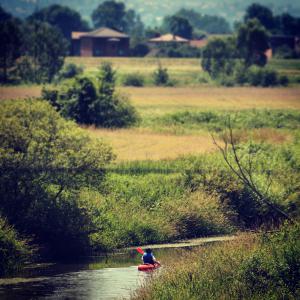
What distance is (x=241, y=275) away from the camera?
28328mm

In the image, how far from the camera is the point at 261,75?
11175 cm

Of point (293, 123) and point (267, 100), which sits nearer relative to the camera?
point (293, 123)

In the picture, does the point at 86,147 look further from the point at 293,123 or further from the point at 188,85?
the point at 188,85

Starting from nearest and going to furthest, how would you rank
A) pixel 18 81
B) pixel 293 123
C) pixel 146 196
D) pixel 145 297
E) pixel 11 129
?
pixel 145 297 < pixel 11 129 < pixel 146 196 < pixel 293 123 < pixel 18 81

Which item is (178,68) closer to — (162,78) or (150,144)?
(162,78)

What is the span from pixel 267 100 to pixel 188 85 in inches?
1021

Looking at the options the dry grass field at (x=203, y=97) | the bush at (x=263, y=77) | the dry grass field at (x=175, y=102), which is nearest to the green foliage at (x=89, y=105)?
the dry grass field at (x=175, y=102)

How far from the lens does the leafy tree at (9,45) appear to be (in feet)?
381

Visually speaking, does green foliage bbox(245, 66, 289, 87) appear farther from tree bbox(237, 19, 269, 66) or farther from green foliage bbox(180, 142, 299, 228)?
green foliage bbox(180, 142, 299, 228)

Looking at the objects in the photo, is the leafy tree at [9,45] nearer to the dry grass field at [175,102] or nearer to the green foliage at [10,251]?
the dry grass field at [175,102]

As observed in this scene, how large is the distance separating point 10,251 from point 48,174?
5.47 metres

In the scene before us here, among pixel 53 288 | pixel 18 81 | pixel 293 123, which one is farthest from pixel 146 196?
pixel 18 81

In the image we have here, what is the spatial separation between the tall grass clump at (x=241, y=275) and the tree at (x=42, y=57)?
8431 centimetres

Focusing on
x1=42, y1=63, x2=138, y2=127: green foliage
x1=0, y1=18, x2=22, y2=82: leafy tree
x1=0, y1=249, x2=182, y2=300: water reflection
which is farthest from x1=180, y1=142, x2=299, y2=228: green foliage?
x1=0, y1=18, x2=22, y2=82: leafy tree
